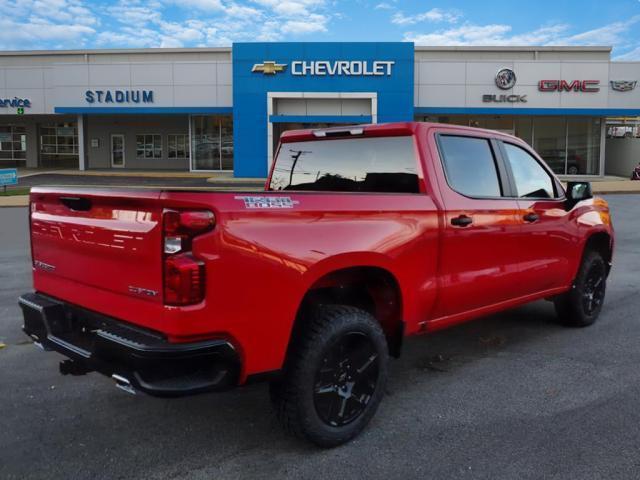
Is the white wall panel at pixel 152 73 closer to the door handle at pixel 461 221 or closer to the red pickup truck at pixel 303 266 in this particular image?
the red pickup truck at pixel 303 266

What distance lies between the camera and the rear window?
4238 millimetres

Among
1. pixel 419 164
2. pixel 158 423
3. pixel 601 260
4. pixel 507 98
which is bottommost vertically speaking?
pixel 158 423

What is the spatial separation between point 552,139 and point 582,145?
169cm

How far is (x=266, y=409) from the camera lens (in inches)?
157

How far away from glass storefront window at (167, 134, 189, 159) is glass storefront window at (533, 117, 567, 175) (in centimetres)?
2128

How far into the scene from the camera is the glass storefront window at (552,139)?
34.3 m

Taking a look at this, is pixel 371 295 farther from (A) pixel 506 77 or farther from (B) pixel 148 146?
(B) pixel 148 146

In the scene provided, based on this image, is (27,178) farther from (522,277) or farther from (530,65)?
(522,277)

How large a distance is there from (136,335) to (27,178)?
32.6 meters

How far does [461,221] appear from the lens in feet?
13.6

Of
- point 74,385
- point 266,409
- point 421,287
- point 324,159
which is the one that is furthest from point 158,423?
point 324,159

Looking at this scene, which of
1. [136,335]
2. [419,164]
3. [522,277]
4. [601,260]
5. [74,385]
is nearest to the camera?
[136,335]

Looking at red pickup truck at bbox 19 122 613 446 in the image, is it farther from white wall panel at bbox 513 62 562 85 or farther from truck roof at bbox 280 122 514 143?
white wall panel at bbox 513 62 562 85

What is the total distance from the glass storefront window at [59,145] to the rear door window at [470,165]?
39761 millimetres
